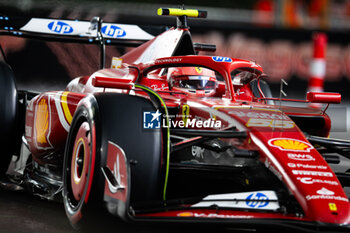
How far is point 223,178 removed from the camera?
153 inches

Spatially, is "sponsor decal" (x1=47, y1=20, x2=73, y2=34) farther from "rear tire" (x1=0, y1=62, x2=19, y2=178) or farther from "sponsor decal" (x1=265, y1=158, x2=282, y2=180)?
"sponsor decal" (x1=265, y1=158, x2=282, y2=180)

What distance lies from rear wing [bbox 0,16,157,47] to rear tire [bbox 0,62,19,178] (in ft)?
3.41

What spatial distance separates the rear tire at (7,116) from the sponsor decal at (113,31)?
147 cm

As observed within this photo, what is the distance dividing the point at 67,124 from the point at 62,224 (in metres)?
0.81

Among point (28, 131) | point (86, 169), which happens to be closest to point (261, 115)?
point (86, 169)

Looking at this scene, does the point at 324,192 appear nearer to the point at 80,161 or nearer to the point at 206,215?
the point at 206,215

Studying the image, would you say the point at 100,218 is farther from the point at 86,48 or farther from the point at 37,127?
the point at 86,48

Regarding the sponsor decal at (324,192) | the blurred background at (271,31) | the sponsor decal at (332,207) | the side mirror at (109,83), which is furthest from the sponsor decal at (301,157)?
the blurred background at (271,31)

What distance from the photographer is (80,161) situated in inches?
139

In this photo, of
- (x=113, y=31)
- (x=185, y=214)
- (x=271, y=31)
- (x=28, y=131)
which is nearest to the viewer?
(x=185, y=214)

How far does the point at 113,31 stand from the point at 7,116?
181cm

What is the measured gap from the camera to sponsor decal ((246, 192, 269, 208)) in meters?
3.19

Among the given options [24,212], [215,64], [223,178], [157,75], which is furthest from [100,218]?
[157,75]

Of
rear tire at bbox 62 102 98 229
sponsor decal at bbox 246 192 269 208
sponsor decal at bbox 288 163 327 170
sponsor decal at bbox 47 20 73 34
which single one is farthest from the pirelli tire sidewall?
sponsor decal at bbox 47 20 73 34
